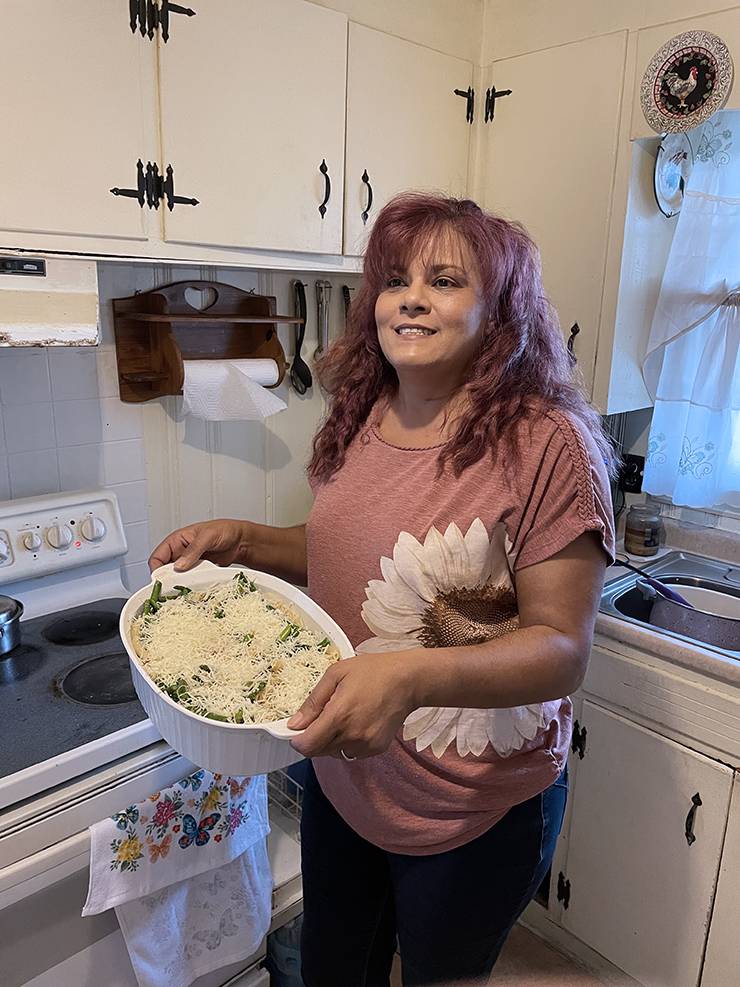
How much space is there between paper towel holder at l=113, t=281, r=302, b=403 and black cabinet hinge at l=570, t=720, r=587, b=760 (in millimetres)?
1103

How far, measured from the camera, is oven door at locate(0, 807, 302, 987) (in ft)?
3.60

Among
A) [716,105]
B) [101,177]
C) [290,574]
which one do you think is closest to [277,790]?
[290,574]

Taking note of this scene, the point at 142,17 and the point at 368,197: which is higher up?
the point at 142,17

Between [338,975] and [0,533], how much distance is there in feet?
3.43

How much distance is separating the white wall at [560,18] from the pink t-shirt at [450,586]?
46.5 inches

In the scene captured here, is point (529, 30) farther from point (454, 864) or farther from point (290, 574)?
point (454, 864)

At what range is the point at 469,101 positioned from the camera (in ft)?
6.42

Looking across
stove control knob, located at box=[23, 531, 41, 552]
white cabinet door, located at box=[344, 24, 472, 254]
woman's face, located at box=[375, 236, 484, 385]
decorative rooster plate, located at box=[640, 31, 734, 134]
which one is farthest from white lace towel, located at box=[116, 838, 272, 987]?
decorative rooster plate, located at box=[640, 31, 734, 134]

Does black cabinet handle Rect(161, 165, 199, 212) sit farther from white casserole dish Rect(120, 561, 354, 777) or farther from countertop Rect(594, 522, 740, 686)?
countertop Rect(594, 522, 740, 686)

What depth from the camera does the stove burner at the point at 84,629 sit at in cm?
151

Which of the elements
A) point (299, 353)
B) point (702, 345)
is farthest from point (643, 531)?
point (299, 353)

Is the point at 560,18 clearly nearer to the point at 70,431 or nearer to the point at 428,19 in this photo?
the point at 428,19

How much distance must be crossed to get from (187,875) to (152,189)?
1.23 metres

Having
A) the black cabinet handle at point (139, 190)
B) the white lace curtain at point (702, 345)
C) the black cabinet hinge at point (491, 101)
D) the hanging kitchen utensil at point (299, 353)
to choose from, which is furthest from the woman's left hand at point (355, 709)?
the black cabinet hinge at point (491, 101)
